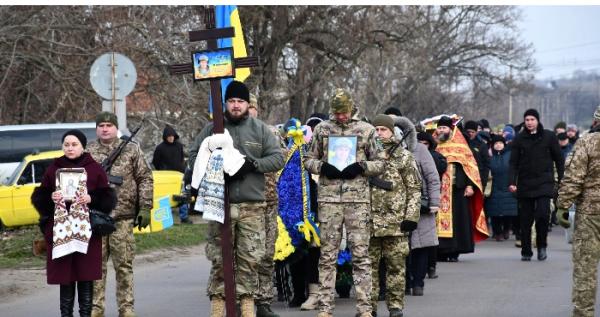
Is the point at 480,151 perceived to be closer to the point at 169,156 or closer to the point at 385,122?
the point at 169,156

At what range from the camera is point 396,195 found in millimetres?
11125

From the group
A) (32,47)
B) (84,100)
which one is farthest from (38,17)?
(84,100)

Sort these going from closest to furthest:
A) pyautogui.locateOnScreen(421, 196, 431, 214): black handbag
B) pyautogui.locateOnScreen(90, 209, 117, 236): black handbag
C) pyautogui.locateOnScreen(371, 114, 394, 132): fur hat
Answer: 1. pyautogui.locateOnScreen(90, 209, 117, 236): black handbag
2. pyautogui.locateOnScreen(371, 114, 394, 132): fur hat
3. pyautogui.locateOnScreen(421, 196, 431, 214): black handbag

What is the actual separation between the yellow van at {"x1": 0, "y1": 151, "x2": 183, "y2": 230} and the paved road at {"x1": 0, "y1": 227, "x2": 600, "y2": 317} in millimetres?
4303

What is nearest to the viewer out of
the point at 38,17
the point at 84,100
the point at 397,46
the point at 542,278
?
the point at 542,278

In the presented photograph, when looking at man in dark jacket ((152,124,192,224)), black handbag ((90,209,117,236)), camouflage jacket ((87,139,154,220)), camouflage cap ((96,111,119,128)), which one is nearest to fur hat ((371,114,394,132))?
camouflage jacket ((87,139,154,220))

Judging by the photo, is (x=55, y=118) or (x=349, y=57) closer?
(x=55, y=118)

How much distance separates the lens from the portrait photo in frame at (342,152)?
10.5 m

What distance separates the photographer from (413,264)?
13.1m

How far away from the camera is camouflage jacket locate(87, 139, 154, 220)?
10.9 metres

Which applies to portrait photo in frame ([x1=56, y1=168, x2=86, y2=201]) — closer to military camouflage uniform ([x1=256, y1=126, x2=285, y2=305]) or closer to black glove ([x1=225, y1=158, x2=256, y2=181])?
black glove ([x1=225, y1=158, x2=256, y2=181])

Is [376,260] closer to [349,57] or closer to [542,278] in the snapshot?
[542,278]

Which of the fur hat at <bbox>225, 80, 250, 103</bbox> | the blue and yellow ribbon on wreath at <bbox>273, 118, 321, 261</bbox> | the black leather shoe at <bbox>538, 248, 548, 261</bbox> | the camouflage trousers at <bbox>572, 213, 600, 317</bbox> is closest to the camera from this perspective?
the fur hat at <bbox>225, 80, 250, 103</bbox>

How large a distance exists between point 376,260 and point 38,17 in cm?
1302
